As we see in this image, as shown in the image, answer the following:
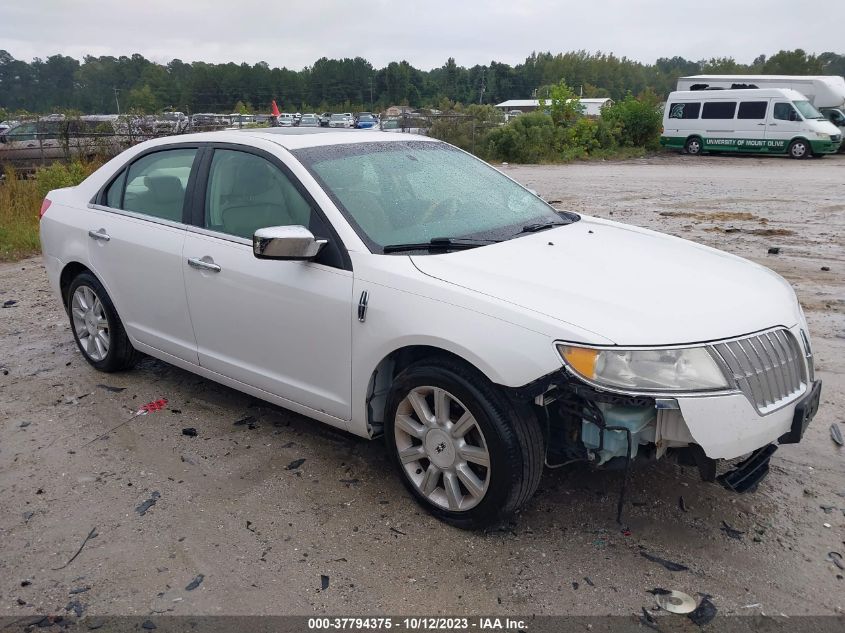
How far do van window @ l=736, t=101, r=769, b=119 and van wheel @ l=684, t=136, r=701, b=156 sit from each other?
1894 mm

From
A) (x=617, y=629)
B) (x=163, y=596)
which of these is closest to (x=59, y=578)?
(x=163, y=596)

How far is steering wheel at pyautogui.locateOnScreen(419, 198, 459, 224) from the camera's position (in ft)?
12.0

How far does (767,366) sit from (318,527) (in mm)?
2033

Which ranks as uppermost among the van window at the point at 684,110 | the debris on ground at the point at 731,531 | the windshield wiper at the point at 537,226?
the van window at the point at 684,110

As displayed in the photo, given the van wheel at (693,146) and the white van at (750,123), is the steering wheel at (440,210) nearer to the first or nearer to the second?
the white van at (750,123)

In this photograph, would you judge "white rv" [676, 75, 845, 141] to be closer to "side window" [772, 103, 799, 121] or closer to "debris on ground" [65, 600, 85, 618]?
"side window" [772, 103, 799, 121]

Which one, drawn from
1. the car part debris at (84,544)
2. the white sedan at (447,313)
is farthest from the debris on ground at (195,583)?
the white sedan at (447,313)

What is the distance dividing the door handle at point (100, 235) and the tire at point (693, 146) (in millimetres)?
27133

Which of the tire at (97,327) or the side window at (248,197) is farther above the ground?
A: the side window at (248,197)

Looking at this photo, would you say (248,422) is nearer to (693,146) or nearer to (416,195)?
(416,195)

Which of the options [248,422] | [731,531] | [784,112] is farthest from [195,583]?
[784,112]

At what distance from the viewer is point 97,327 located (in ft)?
16.7

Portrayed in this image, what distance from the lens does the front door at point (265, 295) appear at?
11.3 feet

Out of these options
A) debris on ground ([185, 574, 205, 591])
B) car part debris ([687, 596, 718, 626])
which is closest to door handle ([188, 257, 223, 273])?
debris on ground ([185, 574, 205, 591])
